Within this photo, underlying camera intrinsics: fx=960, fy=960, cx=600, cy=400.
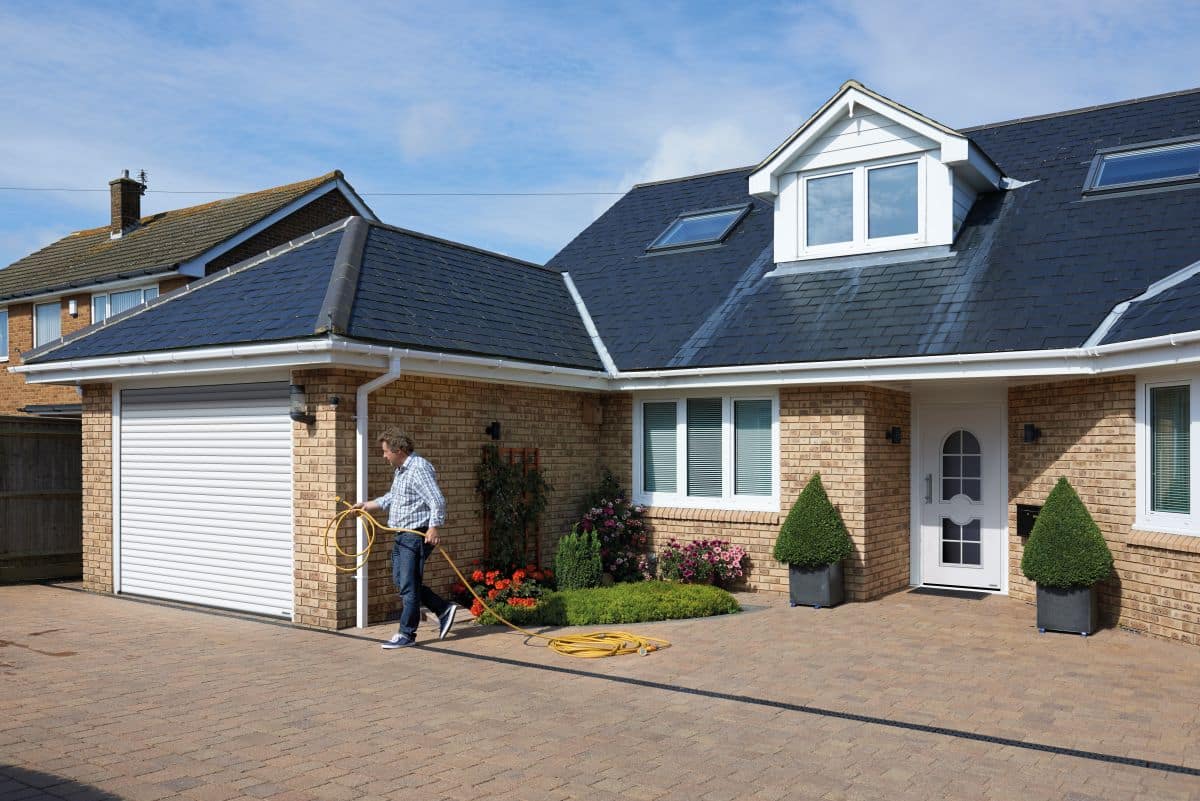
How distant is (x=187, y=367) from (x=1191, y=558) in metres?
9.86

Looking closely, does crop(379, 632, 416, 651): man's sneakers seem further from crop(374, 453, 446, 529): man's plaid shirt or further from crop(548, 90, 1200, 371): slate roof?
crop(548, 90, 1200, 371): slate roof

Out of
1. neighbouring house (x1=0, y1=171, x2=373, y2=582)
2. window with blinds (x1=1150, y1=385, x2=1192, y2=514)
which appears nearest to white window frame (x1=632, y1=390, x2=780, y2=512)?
window with blinds (x1=1150, y1=385, x2=1192, y2=514)

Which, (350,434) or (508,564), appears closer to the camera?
(350,434)

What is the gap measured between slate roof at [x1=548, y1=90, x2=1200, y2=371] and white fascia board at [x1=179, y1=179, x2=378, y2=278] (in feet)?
29.5

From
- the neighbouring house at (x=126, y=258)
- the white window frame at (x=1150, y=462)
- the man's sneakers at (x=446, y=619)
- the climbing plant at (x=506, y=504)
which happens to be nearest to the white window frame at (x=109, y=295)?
the neighbouring house at (x=126, y=258)

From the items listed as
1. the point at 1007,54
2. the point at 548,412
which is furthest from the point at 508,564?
the point at 1007,54

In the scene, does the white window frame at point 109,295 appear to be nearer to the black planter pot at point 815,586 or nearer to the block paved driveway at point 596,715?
the block paved driveway at point 596,715

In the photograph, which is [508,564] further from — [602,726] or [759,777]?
[759,777]

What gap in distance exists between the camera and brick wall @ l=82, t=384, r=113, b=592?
11375mm

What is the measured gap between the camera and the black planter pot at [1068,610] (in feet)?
30.6

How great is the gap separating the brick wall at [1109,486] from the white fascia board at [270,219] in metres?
14.5

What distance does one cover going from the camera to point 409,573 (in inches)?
337

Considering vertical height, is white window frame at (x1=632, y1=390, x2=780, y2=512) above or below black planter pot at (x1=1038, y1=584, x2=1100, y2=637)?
above

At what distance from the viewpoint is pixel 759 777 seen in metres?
5.30
